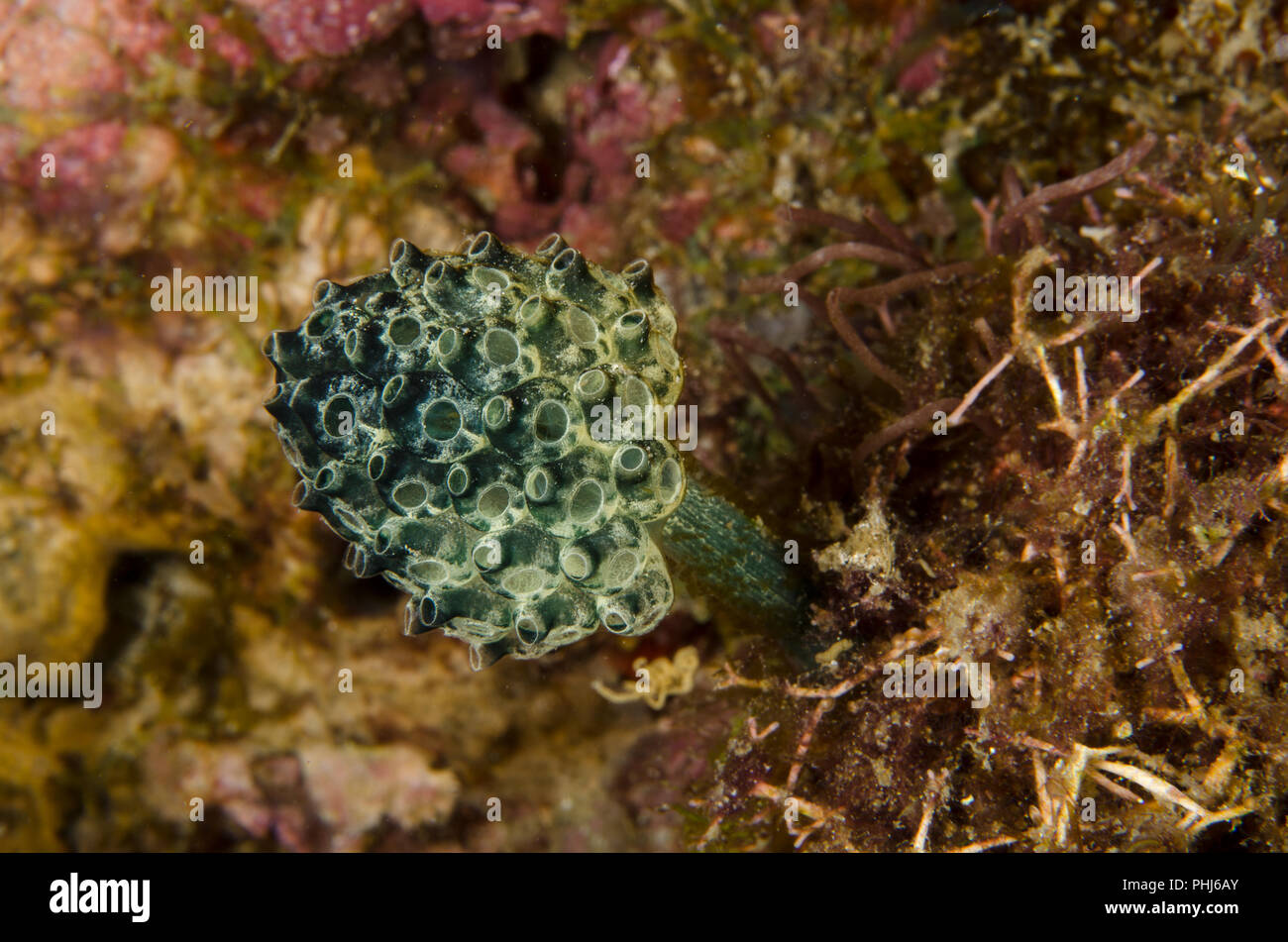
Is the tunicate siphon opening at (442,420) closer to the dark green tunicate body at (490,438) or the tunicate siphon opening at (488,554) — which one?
the dark green tunicate body at (490,438)

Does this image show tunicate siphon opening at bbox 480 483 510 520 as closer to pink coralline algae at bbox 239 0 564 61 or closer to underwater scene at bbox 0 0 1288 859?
underwater scene at bbox 0 0 1288 859

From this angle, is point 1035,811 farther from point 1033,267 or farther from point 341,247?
point 341,247

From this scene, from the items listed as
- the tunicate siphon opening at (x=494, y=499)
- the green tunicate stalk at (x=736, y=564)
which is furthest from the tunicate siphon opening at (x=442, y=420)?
the green tunicate stalk at (x=736, y=564)

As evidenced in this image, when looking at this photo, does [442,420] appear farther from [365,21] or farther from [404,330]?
[365,21]

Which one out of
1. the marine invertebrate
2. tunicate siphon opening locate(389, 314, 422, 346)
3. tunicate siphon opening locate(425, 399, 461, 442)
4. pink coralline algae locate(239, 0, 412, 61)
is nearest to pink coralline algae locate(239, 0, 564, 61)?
pink coralline algae locate(239, 0, 412, 61)

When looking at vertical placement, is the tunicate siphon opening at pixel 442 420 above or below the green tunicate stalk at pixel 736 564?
above

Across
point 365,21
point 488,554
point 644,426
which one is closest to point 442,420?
point 488,554

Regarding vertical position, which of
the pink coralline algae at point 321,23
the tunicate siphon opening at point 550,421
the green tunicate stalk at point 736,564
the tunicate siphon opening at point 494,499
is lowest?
the green tunicate stalk at point 736,564
